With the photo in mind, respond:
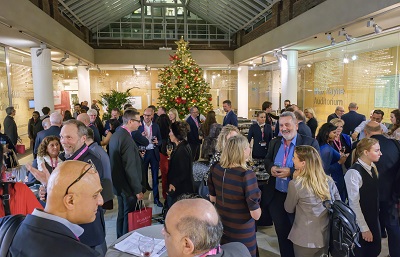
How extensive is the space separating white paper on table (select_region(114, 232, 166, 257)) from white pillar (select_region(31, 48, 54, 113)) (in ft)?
27.6

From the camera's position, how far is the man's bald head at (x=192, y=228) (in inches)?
49.7

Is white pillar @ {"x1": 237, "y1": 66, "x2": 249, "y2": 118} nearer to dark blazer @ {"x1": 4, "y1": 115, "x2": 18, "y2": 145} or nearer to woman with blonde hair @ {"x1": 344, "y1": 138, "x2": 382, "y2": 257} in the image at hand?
dark blazer @ {"x1": 4, "y1": 115, "x2": 18, "y2": 145}

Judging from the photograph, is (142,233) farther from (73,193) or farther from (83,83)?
(83,83)

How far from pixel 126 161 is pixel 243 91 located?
14.0 metres

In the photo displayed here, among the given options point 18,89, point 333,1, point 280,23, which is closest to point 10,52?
point 18,89

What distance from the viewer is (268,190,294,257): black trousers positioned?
10.9ft

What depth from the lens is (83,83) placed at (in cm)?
1645

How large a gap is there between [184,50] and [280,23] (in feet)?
11.4

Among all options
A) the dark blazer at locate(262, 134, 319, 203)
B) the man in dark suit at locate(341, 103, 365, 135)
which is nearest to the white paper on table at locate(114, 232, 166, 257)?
the dark blazer at locate(262, 134, 319, 203)

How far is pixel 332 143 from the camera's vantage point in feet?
14.9

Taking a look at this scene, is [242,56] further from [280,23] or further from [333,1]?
[333,1]

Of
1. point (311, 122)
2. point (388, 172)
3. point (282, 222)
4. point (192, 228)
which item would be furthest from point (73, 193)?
point (311, 122)

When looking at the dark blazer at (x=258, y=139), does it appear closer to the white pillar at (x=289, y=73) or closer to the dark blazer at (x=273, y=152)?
the dark blazer at (x=273, y=152)

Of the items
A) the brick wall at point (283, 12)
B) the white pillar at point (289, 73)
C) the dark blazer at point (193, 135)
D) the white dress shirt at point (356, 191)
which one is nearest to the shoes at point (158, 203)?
the dark blazer at point (193, 135)
